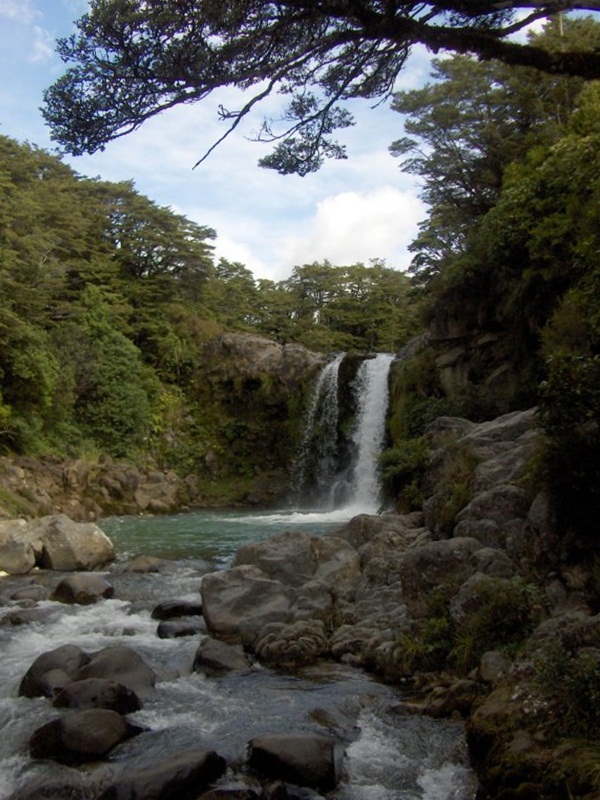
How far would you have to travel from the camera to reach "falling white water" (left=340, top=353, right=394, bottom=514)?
2177 centimetres

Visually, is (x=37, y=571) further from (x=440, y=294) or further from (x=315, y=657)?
(x=440, y=294)

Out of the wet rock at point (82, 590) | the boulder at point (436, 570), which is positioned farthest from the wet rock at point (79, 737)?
the wet rock at point (82, 590)

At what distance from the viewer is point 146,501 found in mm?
22125

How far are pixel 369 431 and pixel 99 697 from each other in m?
17.4

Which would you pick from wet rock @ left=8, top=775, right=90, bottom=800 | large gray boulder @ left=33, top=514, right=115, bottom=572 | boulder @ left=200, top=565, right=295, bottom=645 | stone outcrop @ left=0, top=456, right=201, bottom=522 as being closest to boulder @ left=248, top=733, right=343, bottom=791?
wet rock @ left=8, top=775, right=90, bottom=800

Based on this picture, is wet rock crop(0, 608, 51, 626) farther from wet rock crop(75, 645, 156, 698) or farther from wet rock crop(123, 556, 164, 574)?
wet rock crop(123, 556, 164, 574)

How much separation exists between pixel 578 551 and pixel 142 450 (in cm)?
2104

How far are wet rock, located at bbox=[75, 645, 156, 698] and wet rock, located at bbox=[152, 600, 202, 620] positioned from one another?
230cm

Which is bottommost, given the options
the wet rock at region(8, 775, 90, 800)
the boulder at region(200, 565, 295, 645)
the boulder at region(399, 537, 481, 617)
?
the wet rock at region(8, 775, 90, 800)

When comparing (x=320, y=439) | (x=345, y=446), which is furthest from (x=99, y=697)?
(x=320, y=439)

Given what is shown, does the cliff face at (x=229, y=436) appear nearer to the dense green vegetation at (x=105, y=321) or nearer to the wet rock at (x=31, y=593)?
the dense green vegetation at (x=105, y=321)

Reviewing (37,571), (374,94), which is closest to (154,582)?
(37,571)

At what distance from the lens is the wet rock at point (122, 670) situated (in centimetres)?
674

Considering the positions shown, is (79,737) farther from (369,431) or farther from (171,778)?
(369,431)
